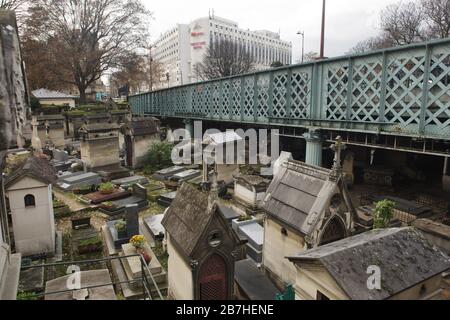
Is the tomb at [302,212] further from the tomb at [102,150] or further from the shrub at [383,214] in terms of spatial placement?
the tomb at [102,150]

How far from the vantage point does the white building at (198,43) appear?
346 ft

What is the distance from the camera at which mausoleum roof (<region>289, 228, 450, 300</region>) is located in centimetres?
612

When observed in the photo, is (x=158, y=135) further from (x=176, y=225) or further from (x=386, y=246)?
(x=386, y=246)

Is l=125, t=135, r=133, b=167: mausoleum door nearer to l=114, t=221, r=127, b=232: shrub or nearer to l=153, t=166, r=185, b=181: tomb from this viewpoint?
l=153, t=166, r=185, b=181: tomb

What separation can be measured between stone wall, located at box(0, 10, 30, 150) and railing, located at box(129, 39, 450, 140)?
48.1ft

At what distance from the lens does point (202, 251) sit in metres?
8.45

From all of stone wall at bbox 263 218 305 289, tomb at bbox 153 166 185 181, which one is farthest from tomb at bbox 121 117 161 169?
stone wall at bbox 263 218 305 289

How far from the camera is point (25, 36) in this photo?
35594 mm

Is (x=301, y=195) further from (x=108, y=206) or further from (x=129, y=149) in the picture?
(x=129, y=149)

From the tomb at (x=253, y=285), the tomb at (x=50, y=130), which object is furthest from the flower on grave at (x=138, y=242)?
the tomb at (x=50, y=130)

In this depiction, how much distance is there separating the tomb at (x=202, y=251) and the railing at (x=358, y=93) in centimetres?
1040

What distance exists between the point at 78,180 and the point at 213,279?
1574 centimetres
